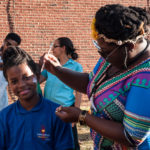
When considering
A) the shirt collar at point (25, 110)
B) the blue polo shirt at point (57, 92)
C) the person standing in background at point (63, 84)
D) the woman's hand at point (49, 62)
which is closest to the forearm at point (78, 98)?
the person standing in background at point (63, 84)

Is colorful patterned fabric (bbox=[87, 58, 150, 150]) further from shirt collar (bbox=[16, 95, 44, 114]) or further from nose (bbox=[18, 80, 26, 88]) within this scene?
nose (bbox=[18, 80, 26, 88])

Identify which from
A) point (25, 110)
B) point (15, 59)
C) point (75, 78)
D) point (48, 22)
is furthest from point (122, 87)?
point (48, 22)

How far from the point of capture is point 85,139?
18.5 feet

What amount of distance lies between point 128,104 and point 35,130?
77 centimetres

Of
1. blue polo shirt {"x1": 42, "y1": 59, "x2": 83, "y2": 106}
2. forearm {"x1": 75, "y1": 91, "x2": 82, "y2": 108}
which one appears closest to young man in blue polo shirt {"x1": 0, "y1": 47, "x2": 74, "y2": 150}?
blue polo shirt {"x1": 42, "y1": 59, "x2": 83, "y2": 106}

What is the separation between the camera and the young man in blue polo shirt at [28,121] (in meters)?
2.14

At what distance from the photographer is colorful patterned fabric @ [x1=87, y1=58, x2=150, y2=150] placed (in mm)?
1744

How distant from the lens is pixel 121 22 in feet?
5.92

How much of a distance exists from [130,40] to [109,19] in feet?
0.63

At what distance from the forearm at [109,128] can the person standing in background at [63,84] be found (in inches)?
83.8

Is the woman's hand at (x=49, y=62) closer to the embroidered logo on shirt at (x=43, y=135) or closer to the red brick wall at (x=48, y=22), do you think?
the embroidered logo on shirt at (x=43, y=135)

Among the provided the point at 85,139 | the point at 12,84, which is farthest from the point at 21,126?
the point at 85,139

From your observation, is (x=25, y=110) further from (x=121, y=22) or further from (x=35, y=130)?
(x=121, y=22)

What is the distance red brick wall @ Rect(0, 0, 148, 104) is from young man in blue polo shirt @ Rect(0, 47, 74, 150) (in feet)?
17.8
